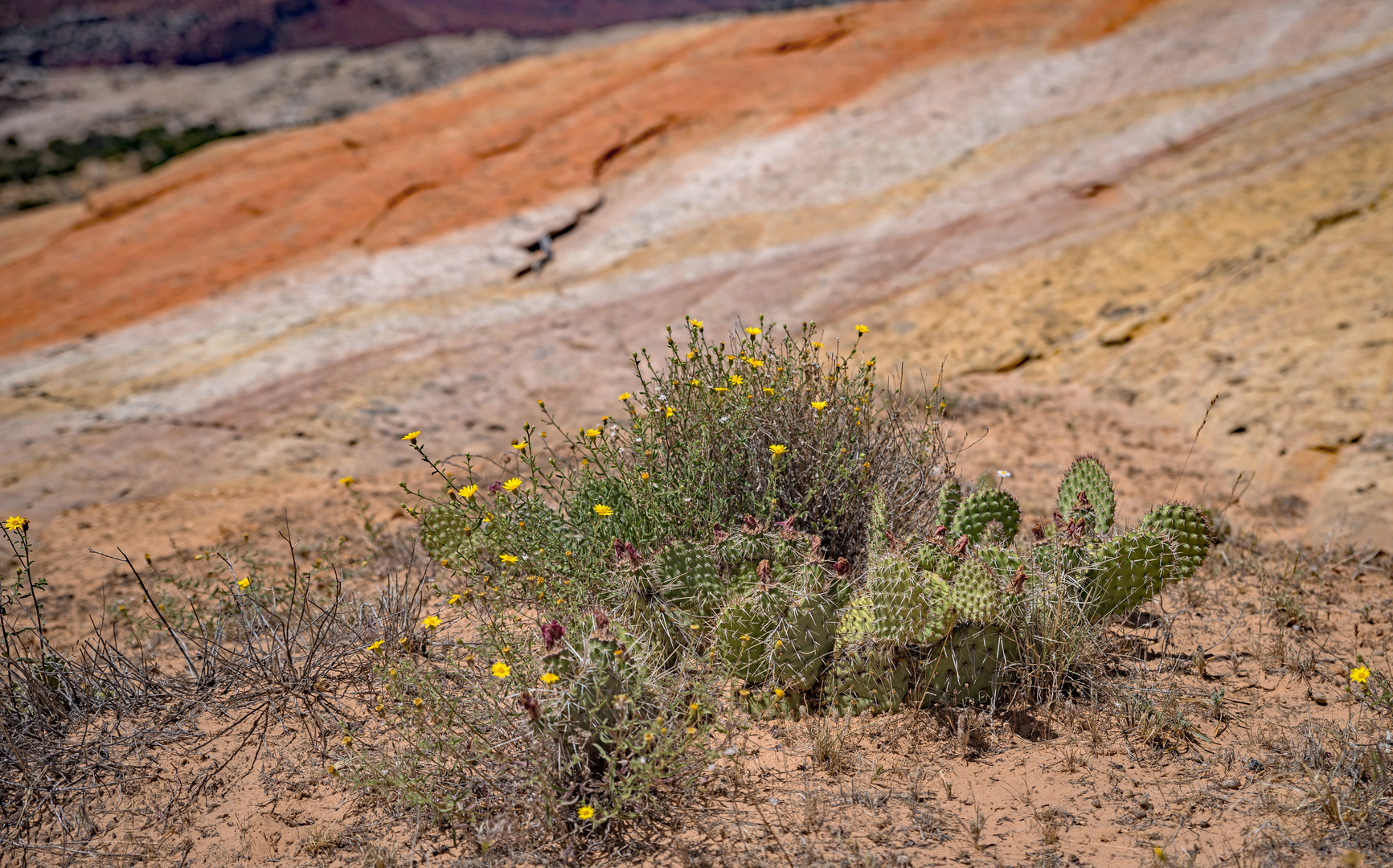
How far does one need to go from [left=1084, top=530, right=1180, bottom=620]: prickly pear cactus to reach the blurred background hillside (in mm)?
1930

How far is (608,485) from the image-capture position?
141 inches

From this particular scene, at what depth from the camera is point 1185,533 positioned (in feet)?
10.7

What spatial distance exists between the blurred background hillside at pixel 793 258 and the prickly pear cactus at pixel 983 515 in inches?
66.3

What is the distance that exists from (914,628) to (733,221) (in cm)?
639

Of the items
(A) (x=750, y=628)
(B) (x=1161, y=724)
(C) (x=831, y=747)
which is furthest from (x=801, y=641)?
(B) (x=1161, y=724)

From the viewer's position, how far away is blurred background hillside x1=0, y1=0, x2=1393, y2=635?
229 inches

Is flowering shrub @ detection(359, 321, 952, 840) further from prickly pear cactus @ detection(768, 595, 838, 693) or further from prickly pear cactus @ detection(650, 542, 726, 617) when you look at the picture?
prickly pear cactus @ detection(768, 595, 838, 693)

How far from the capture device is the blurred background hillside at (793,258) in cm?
581

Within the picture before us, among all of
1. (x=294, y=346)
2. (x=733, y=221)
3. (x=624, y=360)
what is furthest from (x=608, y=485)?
(x=733, y=221)

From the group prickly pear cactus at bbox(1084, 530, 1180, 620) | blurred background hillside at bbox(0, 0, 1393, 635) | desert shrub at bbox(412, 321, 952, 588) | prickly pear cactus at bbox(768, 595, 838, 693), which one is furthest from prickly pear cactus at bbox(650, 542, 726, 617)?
blurred background hillside at bbox(0, 0, 1393, 635)

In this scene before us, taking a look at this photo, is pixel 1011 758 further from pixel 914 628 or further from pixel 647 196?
pixel 647 196

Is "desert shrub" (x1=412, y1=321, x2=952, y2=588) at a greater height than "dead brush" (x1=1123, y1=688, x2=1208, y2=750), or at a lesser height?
greater

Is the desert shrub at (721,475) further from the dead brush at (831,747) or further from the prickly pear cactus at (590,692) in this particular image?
the dead brush at (831,747)

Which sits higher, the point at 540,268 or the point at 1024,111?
the point at 1024,111
